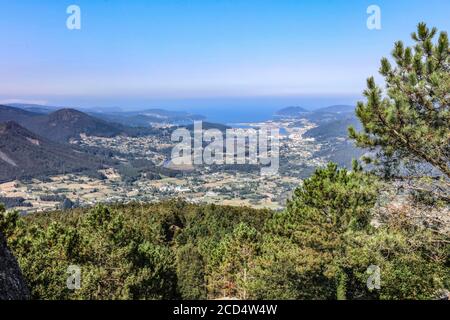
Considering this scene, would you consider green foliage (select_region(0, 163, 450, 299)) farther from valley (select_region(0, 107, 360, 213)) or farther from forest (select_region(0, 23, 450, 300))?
valley (select_region(0, 107, 360, 213))

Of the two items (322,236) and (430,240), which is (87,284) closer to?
(322,236)

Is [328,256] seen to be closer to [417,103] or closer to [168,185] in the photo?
[417,103]

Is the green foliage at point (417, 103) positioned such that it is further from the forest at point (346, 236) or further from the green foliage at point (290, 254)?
the green foliage at point (290, 254)

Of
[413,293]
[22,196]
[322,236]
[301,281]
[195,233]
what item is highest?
[322,236]

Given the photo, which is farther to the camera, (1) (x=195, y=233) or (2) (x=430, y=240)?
(1) (x=195, y=233)

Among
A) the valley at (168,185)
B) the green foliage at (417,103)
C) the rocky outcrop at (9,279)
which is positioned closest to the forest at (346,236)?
the green foliage at (417,103)

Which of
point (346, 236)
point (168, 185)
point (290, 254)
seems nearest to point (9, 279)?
point (346, 236)

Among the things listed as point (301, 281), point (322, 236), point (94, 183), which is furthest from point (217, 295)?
point (94, 183)
